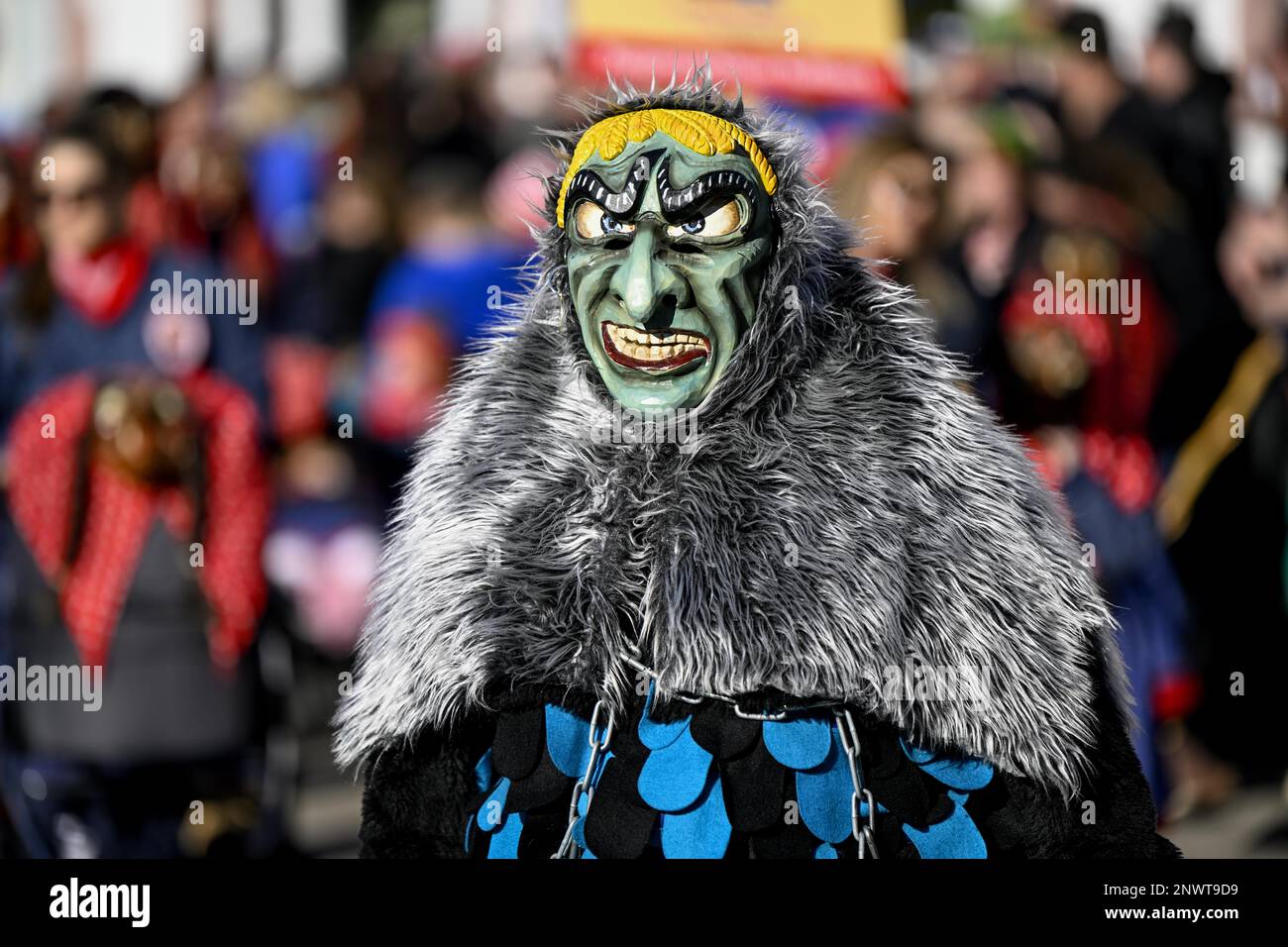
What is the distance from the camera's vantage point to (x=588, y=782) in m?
2.18

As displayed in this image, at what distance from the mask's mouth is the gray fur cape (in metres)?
0.07

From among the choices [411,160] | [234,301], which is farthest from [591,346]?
[411,160]

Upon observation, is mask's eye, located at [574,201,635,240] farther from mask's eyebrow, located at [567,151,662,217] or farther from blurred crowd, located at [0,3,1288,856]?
blurred crowd, located at [0,3,1288,856]

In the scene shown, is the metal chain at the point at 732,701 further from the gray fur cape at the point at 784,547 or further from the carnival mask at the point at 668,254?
the carnival mask at the point at 668,254

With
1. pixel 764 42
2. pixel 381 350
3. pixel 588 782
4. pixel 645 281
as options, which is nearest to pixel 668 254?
pixel 645 281

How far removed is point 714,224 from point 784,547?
1.59 ft

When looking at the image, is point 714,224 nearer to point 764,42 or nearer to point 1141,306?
point 1141,306

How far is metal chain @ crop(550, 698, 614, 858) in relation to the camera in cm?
216

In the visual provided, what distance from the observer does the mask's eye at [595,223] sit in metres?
2.26

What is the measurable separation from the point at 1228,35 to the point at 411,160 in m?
3.87

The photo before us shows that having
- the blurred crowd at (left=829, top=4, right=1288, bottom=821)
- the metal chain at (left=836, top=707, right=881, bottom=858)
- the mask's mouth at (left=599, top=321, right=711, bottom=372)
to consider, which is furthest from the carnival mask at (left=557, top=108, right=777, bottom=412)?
the blurred crowd at (left=829, top=4, right=1288, bottom=821)

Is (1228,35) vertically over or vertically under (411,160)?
over
